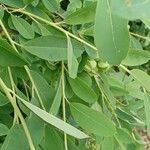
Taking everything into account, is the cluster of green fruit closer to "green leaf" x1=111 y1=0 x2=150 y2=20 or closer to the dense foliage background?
the dense foliage background

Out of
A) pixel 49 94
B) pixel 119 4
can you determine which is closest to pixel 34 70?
pixel 49 94

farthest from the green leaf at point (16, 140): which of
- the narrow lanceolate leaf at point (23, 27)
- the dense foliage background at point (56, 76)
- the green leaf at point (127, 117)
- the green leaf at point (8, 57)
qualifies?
the green leaf at point (127, 117)

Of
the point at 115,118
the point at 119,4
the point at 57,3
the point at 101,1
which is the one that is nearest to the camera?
the point at 119,4

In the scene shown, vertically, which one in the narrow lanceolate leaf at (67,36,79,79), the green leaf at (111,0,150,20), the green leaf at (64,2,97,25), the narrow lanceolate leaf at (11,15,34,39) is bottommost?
the narrow lanceolate leaf at (67,36,79,79)

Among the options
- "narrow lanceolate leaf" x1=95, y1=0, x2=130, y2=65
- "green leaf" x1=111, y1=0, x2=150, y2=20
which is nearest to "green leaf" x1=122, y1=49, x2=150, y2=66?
"narrow lanceolate leaf" x1=95, y1=0, x2=130, y2=65

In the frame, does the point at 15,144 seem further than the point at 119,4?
Yes

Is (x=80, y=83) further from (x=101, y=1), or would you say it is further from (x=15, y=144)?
(x=101, y=1)

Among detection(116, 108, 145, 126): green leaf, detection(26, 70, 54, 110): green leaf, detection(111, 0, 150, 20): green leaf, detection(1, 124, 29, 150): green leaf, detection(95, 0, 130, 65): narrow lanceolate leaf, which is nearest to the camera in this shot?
detection(111, 0, 150, 20): green leaf

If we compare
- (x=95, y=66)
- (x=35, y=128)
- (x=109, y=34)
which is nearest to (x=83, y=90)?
(x=95, y=66)
